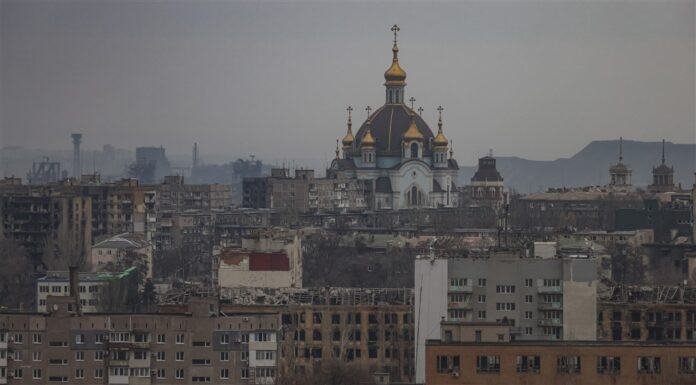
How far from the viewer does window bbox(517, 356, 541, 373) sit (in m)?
30.5

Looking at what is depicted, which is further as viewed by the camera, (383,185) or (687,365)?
(383,185)

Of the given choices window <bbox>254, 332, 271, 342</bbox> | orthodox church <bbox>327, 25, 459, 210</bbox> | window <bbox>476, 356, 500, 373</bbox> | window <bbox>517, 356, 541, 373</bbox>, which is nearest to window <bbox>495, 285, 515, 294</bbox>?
window <bbox>254, 332, 271, 342</bbox>

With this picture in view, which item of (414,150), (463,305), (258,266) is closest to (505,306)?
(463,305)

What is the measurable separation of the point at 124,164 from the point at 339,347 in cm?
11848

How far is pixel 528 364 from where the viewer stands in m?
30.6

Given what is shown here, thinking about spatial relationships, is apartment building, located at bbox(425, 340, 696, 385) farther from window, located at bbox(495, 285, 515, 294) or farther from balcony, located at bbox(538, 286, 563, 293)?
window, located at bbox(495, 285, 515, 294)

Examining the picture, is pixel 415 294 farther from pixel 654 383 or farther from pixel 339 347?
pixel 654 383

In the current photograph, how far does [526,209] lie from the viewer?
9144 centimetres

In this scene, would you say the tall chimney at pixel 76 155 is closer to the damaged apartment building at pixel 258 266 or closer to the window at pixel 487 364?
the damaged apartment building at pixel 258 266

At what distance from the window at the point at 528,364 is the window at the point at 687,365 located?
1.70 m

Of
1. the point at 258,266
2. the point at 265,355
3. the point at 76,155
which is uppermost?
the point at 76,155

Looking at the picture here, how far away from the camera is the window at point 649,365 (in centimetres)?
3083

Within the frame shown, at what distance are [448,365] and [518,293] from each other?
8329 mm

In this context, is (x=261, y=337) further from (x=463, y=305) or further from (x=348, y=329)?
(x=348, y=329)
